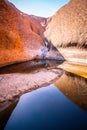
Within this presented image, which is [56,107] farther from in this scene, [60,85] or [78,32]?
[78,32]

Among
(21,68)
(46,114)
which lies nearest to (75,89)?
(46,114)

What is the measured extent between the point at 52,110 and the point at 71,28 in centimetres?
937

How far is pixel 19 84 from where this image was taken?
4570 mm

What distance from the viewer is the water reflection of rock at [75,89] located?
3715mm

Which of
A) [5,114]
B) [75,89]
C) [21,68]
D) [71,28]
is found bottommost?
[21,68]

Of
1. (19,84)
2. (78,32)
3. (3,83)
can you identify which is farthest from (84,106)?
(78,32)

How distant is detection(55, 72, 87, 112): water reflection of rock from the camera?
146 inches

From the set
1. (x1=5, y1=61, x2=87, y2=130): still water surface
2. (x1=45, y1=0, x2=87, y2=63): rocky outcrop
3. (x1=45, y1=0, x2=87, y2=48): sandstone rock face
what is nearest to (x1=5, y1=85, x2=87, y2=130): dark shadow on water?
→ (x1=5, y1=61, x2=87, y2=130): still water surface


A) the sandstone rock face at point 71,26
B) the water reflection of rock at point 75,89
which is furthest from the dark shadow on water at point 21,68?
the sandstone rock face at point 71,26

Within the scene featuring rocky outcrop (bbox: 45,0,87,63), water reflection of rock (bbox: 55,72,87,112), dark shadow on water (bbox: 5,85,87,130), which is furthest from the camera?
rocky outcrop (bbox: 45,0,87,63)

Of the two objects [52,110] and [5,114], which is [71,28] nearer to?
[52,110]

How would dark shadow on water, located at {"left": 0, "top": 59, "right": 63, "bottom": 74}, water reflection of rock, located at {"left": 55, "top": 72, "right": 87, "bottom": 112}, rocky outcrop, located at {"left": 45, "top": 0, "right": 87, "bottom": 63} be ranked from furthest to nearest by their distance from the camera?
rocky outcrop, located at {"left": 45, "top": 0, "right": 87, "bottom": 63}, dark shadow on water, located at {"left": 0, "top": 59, "right": 63, "bottom": 74}, water reflection of rock, located at {"left": 55, "top": 72, "right": 87, "bottom": 112}

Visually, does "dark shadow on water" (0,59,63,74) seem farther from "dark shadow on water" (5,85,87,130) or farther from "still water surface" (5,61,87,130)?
"dark shadow on water" (5,85,87,130)

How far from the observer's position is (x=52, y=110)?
326 cm
